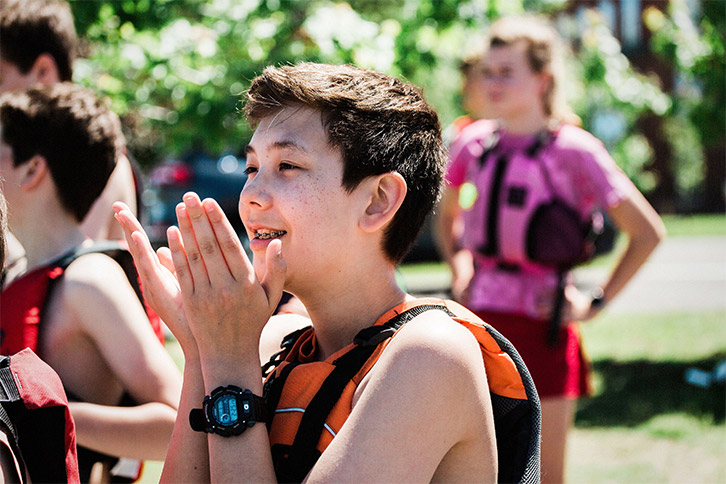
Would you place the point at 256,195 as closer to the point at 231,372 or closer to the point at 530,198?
the point at 231,372

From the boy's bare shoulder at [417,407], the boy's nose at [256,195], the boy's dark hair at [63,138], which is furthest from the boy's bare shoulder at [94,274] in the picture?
the boy's bare shoulder at [417,407]

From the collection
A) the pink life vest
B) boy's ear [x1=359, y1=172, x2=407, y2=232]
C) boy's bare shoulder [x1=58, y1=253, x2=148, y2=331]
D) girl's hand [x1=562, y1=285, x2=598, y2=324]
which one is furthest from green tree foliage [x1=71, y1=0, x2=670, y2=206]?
boy's ear [x1=359, y1=172, x2=407, y2=232]

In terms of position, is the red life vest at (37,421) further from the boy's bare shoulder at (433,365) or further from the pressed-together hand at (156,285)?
the boy's bare shoulder at (433,365)

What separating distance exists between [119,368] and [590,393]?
2250 millimetres

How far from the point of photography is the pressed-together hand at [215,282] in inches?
64.7

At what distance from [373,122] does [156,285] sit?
609 mm

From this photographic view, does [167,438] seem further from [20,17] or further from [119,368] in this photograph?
[20,17]

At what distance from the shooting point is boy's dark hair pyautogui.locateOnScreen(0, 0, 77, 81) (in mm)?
3445

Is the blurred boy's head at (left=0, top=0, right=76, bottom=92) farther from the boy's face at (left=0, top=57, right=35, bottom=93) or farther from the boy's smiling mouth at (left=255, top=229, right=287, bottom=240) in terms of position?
the boy's smiling mouth at (left=255, top=229, right=287, bottom=240)

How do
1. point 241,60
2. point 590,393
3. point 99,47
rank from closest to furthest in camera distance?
point 590,393 → point 241,60 → point 99,47

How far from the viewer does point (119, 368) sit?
2.34 m

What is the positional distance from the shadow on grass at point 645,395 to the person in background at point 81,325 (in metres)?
4.35

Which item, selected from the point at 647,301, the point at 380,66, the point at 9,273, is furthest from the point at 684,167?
the point at 9,273

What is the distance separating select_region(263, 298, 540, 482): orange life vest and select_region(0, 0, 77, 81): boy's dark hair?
A: 7.67 ft
